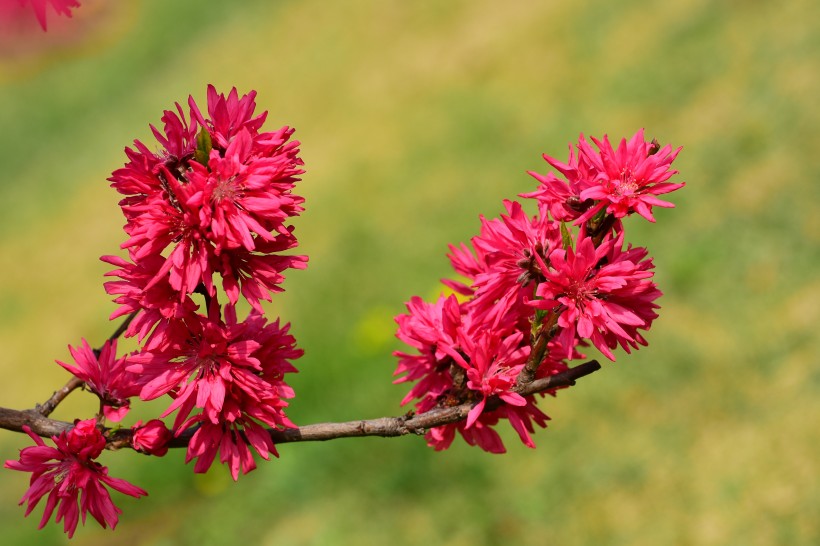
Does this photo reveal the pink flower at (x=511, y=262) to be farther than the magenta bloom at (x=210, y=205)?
Yes

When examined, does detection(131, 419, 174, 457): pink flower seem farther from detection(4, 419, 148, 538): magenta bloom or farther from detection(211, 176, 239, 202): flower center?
detection(211, 176, 239, 202): flower center

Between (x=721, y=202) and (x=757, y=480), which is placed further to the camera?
(x=721, y=202)

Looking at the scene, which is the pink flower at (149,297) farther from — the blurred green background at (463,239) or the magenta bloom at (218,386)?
the blurred green background at (463,239)

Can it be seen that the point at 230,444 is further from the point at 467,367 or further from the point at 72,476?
the point at 467,367

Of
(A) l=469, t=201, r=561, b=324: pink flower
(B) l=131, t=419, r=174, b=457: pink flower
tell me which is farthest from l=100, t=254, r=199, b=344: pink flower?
(A) l=469, t=201, r=561, b=324: pink flower

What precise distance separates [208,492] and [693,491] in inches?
130

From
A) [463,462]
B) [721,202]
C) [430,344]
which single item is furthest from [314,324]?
[430,344]

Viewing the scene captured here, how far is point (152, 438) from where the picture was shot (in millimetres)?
1632

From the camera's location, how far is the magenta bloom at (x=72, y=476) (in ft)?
5.32

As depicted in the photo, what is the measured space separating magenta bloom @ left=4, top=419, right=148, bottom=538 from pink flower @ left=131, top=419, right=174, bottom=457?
7 centimetres

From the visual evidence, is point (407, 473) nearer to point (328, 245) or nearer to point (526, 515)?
point (526, 515)

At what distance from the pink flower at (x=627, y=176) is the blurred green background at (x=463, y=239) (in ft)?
11.5

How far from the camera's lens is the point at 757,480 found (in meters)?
4.78

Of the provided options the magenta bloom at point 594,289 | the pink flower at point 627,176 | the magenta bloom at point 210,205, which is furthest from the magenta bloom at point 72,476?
the pink flower at point 627,176
